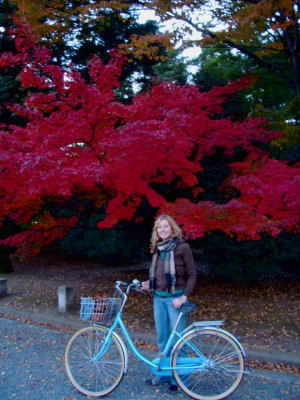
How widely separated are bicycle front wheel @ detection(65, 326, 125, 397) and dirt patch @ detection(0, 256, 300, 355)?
1.65 m

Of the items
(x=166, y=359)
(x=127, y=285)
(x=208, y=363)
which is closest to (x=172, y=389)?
(x=166, y=359)

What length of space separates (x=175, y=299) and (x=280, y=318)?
3722 mm

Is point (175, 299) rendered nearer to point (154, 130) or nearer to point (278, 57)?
point (154, 130)

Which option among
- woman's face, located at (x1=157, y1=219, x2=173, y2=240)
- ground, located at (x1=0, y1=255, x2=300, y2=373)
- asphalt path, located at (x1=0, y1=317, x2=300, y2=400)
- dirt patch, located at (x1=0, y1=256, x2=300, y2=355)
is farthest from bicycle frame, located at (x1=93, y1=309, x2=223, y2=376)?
dirt patch, located at (x1=0, y1=256, x2=300, y2=355)

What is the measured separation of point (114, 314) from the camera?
391cm

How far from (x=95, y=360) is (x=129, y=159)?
3007 mm

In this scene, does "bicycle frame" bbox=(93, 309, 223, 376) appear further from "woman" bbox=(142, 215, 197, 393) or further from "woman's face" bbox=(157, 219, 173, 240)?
"woman's face" bbox=(157, 219, 173, 240)

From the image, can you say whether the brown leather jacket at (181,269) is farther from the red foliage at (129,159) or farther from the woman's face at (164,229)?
the red foliage at (129,159)

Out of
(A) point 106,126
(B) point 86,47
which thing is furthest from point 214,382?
(B) point 86,47

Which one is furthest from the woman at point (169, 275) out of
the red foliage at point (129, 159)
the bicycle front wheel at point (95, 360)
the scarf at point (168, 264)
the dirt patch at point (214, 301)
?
the red foliage at point (129, 159)

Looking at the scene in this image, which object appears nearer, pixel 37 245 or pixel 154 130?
pixel 154 130

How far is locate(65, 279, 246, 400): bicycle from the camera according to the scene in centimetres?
369

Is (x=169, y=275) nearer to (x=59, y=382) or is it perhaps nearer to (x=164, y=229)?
(x=164, y=229)

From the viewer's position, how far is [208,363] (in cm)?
371
